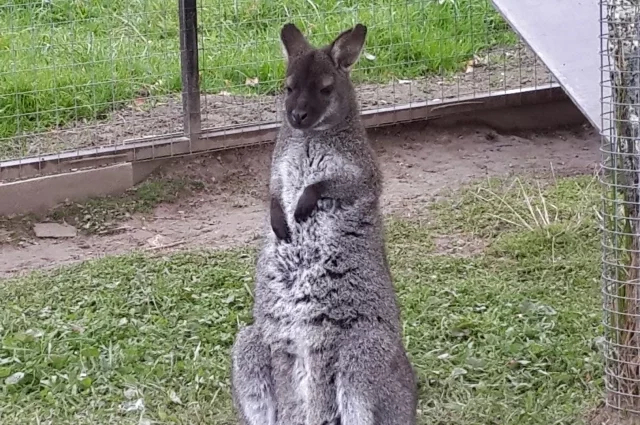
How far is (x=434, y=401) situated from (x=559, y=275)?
165 centimetres

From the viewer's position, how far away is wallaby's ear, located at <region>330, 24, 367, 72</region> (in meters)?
4.80

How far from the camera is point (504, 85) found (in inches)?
359

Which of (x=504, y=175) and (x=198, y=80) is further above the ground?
(x=198, y=80)

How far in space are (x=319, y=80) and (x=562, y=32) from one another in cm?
173

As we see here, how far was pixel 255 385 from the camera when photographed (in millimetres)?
4523

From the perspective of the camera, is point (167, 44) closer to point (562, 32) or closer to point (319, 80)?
point (562, 32)

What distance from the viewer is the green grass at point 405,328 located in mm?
5164

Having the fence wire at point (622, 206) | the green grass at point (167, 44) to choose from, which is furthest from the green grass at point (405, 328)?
the green grass at point (167, 44)

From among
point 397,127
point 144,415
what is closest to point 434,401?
point 144,415

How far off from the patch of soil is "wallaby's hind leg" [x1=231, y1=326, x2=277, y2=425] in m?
3.80

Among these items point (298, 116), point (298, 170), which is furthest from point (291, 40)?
point (298, 170)

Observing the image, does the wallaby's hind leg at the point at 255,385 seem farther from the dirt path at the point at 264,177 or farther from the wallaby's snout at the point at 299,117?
the dirt path at the point at 264,177

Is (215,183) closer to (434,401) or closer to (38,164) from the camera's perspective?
(38,164)

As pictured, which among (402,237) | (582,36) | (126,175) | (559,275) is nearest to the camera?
(582,36)
